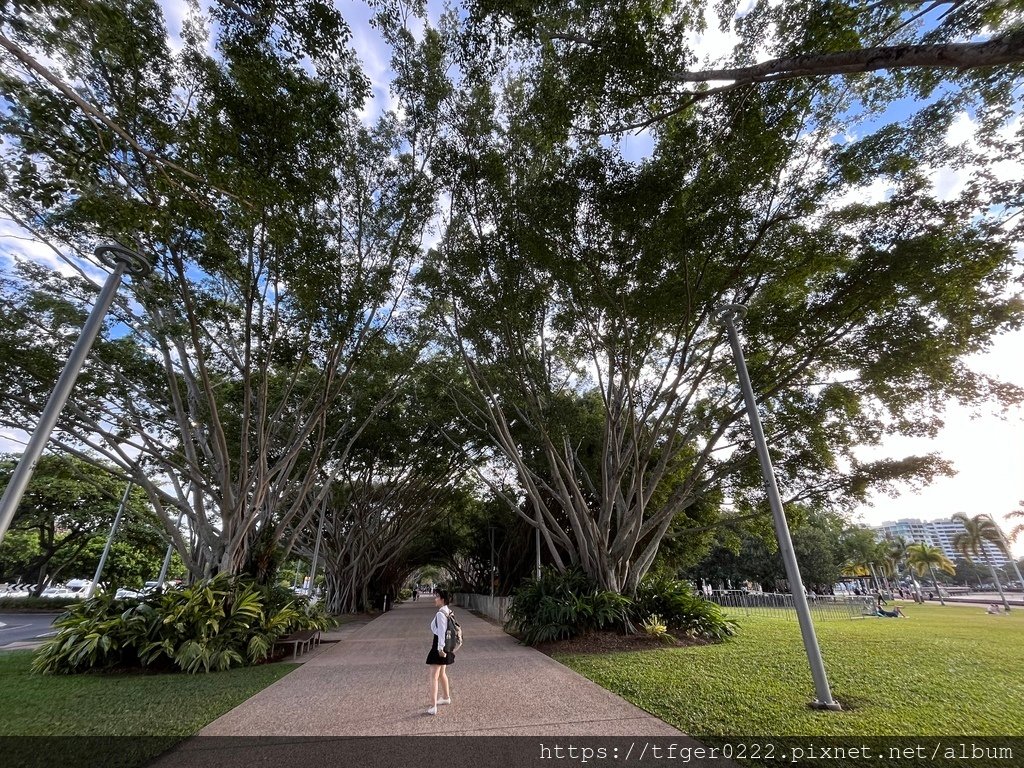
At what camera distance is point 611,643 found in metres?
10.1

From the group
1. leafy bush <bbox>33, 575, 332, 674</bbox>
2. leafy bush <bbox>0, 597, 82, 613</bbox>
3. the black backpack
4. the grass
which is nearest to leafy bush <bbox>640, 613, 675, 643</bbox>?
the black backpack

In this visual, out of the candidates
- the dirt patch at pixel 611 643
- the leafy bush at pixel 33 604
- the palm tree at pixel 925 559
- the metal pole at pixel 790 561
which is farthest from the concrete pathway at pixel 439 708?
the palm tree at pixel 925 559

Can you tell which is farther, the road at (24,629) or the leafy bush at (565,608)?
the road at (24,629)

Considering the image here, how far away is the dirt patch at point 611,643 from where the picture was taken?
32.4 ft

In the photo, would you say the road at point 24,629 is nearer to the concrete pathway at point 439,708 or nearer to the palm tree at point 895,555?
the concrete pathway at point 439,708

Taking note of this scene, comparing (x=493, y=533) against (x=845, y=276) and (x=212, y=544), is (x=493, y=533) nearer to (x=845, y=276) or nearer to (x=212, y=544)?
(x=212, y=544)

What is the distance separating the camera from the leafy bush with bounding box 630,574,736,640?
36.2 ft

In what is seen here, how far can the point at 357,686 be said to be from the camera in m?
7.04

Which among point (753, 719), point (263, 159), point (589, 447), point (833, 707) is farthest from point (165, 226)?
point (589, 447)

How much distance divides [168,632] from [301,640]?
2.64 meters

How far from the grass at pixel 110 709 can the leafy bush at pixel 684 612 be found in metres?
8.14

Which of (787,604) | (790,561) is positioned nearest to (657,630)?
(790,561)

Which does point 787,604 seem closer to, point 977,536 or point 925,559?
point 977,536

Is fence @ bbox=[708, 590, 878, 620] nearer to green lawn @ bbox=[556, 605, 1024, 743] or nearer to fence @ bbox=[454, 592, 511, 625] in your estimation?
fence @ bbox=[454, 592, 511, 625]
